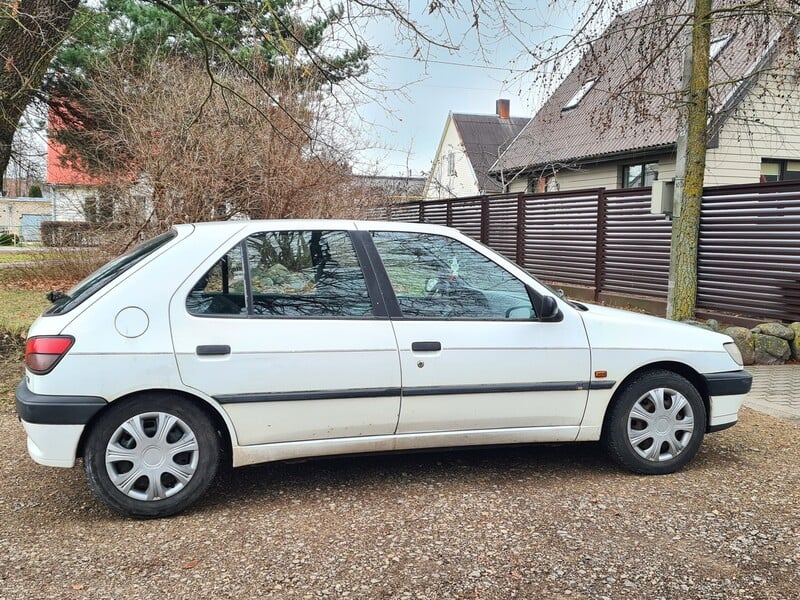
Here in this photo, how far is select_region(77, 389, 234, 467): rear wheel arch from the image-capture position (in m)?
3.46

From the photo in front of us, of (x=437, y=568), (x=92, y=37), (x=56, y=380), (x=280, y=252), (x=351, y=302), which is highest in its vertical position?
(x=92, y=37)

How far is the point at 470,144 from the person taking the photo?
107ft

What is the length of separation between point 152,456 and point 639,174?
16678 millimetres

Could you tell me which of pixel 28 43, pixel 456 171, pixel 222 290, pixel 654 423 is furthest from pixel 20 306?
pixel 456 171

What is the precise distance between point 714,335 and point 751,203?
220 inches

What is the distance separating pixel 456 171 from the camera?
34.2m

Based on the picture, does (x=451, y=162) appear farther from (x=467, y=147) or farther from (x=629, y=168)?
(x=629, y=168)

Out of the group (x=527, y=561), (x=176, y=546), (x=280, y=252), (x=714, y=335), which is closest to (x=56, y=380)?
(x=176, y=546)

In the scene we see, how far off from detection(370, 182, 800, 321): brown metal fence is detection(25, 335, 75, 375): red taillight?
8.43 meters

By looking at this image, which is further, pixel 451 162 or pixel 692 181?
pixel 451 162

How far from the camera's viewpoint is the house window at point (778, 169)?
15.9 metres

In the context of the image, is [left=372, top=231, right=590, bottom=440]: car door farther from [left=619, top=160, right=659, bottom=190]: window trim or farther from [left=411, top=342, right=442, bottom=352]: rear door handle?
[left=619, top=160, right=659, bottom=190]: window trim

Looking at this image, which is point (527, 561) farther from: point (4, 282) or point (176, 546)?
point (4, 282)

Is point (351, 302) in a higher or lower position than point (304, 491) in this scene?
higher
